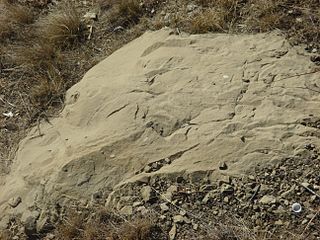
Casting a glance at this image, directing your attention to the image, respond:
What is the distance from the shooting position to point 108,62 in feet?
14.0

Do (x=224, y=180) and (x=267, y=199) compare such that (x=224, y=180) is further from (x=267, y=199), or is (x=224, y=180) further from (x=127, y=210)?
(x=127, y=210)

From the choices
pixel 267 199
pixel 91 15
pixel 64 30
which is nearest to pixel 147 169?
pixel 267 199

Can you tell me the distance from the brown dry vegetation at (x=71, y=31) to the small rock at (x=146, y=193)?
3.61 feet

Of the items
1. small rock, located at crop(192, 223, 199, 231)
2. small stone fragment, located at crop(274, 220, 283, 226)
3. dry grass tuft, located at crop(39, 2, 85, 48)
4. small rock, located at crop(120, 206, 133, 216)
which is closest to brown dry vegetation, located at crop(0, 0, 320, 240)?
dry grass tuft, located at crop(39, 2, 85, 48)

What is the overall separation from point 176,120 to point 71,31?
1419 millimetres

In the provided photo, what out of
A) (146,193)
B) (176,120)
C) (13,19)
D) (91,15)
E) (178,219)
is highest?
(13,19)

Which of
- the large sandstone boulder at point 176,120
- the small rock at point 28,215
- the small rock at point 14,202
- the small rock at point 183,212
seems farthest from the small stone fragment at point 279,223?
the small rock at point 14,202

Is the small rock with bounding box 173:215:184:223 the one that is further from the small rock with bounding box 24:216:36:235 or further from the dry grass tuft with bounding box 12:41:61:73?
the dry grass tuft with bounding box 12:41:61:73

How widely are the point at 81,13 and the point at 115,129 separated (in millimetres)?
1445

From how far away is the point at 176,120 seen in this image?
3578mm

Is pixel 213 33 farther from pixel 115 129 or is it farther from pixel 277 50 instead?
pixel 115 129

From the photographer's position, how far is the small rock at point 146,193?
3330 millimetres

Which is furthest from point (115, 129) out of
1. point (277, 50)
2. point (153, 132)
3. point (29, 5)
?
point (29, 5)

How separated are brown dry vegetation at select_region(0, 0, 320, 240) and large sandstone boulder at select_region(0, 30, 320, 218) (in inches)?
5.6
